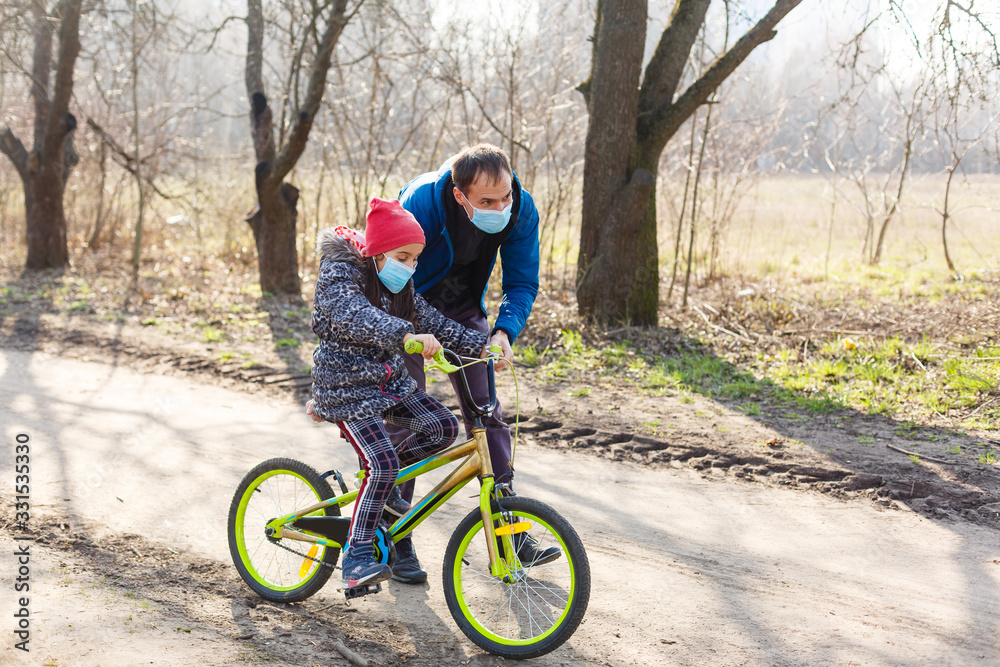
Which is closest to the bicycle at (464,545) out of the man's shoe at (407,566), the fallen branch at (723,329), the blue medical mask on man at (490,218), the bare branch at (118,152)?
the man's shoe at (407,566)

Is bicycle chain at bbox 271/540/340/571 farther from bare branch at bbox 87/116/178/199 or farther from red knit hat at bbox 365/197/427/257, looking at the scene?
bare branch at bbox 87/116/178/199

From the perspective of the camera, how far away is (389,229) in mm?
3096

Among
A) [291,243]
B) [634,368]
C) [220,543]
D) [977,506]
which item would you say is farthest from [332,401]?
[291,243]

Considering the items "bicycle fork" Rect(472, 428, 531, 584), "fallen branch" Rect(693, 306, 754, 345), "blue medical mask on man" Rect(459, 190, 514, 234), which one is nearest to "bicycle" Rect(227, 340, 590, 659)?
"bicycle fork" Rect(472, 428, 531, 584)

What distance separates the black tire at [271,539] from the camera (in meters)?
3.50

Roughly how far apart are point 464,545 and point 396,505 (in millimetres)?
486

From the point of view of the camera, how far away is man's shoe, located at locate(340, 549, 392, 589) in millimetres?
3186

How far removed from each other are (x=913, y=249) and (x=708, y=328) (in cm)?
798

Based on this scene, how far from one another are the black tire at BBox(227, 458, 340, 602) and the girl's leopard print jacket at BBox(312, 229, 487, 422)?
448 millimetres

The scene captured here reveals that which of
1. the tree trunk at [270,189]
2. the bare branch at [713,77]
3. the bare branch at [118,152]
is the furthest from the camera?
the bare branch at [118,152]

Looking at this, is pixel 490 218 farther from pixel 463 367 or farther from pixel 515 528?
pixel 515 528

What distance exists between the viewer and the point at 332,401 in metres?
3.23

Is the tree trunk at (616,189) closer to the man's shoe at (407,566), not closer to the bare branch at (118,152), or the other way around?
the man's shoe at (407,566)

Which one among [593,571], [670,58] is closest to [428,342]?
[593,571]
